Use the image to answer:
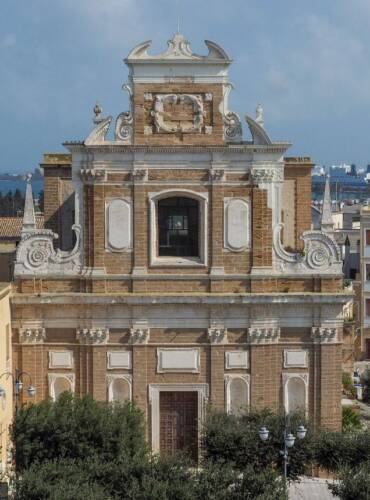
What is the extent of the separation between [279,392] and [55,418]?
7487mm

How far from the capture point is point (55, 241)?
43.8 m

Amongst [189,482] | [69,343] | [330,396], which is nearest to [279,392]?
[330,396]

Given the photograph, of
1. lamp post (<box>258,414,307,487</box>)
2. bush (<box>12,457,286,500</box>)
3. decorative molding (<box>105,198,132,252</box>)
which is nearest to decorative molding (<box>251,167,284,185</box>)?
decorative molding (<box>105,198,132,252</box>)

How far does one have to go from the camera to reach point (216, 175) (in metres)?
40.4

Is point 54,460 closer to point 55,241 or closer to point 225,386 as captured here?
point 225,386

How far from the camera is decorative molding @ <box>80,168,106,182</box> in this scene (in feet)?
133

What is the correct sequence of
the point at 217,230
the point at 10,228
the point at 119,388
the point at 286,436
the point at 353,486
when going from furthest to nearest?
the point at 10,228 → the point at 119,388 → the point at 217,230 → the point at 286,436 → the point at 353,486

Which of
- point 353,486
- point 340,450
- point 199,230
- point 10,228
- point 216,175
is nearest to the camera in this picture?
point 353,486

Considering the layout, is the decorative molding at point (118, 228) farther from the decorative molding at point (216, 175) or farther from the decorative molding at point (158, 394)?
the decorative molding at point (158, 394)

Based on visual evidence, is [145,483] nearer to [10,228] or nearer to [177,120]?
[177,120]

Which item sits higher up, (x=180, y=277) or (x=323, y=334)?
(x=180, y=277)

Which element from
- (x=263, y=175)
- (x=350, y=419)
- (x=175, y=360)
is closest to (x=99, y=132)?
(x=263, y=175)

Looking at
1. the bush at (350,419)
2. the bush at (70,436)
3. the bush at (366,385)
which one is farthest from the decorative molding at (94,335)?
the bush at (366,385)

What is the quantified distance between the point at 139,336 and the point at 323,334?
5.35 metres
